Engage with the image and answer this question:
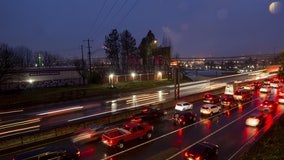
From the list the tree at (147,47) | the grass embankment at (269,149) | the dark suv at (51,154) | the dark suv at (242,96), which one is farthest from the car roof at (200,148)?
the tree at (147,47)

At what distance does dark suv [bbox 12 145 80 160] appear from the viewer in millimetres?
13680

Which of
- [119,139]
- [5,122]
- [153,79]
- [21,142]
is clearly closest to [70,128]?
[21,142]

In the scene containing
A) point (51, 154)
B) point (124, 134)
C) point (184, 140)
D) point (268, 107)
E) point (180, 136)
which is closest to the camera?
point (51, 154)

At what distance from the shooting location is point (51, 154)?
557 inches

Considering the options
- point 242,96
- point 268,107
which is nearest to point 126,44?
point 242,96

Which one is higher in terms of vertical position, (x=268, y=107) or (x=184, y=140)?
(x=268, y=107)

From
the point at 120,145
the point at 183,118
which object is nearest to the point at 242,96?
the point at 183,118

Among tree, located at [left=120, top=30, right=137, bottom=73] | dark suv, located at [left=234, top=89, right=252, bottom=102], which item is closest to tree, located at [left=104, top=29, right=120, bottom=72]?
tree, located at [left=120, top=30, right=137, bottom=73]

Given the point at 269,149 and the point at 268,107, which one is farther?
the point at 268,107

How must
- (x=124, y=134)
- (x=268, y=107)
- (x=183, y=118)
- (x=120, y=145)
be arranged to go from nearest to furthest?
(x=120, y=145) → (x=124, y=134) → (x=183, y=118) → (x=268, y=107)

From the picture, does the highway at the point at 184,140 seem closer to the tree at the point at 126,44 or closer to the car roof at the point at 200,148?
the car roof at the point at 200,148

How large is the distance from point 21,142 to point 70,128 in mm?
4316

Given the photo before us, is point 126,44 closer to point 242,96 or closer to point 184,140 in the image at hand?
point 242,96

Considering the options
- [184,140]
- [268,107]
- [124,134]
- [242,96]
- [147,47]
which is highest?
[147,47]
